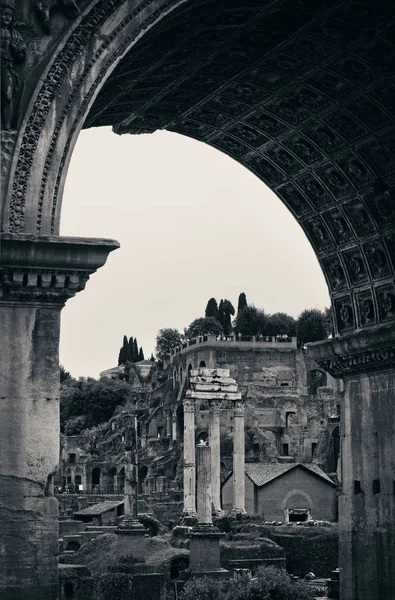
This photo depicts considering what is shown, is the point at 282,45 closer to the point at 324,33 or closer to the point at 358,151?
the point at 324,33

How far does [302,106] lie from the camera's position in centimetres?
1820

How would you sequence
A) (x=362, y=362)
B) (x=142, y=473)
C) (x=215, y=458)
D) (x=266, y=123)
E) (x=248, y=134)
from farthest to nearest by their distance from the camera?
(x=142, y=473) < (x=215, y=458) < (x=362, y=362) < (x=248, y=134) < (x=266, y=123)

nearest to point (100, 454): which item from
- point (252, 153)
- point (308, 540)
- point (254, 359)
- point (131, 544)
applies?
point (254, 359)

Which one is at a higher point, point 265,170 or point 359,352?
point 265,170

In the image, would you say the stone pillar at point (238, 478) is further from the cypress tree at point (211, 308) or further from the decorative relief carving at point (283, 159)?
the cypress tree at point (211, 308)

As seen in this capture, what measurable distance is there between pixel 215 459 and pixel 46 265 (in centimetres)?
6580

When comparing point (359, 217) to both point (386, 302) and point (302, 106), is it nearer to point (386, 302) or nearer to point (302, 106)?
point (386, 302)

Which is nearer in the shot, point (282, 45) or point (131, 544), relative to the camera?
point (282, 45)

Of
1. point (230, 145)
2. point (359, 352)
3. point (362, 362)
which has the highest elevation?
point (230, 145)

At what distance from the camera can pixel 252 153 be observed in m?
19.7

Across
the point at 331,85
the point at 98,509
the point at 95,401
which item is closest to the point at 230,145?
the point at 331,85

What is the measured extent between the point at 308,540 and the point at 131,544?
12.8 metres

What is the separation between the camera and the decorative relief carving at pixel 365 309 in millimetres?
19625

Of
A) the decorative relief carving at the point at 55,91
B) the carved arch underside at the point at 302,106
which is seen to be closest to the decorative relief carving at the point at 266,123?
the carved arch underside at the point at 302,106
